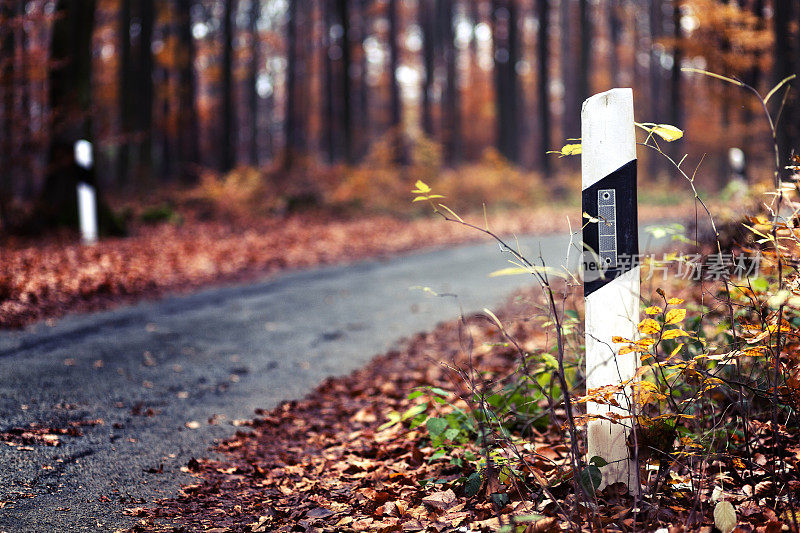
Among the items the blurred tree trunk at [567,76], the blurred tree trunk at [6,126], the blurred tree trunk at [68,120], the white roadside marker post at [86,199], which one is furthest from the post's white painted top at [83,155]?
the blurred tree trunk at [567,76]

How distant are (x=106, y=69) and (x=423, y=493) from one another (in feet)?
112

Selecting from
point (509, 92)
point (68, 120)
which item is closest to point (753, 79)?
point (509, 92)

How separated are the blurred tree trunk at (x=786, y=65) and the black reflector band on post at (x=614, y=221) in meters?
7.43

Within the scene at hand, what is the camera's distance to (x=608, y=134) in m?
2.49

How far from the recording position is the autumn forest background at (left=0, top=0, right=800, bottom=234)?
440 inches

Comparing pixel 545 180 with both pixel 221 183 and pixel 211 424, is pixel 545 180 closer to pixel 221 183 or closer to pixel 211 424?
pixel 221 183

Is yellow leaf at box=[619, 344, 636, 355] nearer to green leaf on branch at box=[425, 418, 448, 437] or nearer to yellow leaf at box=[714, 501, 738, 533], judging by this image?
yellow leaf at box=[714, 501, 738, 533]

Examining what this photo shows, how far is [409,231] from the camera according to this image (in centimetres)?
1559

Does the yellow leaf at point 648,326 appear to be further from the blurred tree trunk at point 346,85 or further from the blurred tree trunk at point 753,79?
the blurred tree trunk at point 346,85

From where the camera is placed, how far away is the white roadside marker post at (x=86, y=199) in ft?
35.9

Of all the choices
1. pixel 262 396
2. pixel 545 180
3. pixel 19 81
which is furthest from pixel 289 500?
pixel 545 180

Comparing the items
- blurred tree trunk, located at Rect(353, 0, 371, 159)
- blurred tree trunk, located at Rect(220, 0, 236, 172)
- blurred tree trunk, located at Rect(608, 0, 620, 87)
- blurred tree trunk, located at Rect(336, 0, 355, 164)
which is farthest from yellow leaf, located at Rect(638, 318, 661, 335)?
blurred tree trunk, located at Rect(608, 0, 620, 87)

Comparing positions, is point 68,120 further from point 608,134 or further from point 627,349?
point 627,349

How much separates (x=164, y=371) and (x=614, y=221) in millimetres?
3737
